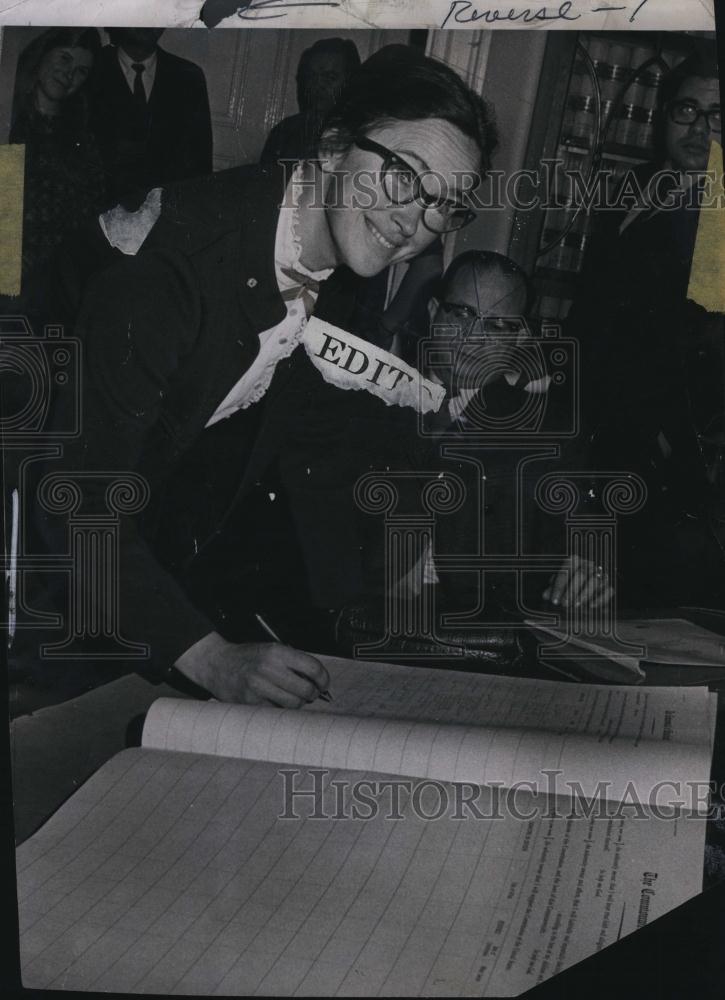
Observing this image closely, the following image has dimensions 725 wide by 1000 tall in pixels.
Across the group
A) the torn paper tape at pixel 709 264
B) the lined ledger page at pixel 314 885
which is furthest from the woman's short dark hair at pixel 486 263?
the lined ledger page at pixel 314 885

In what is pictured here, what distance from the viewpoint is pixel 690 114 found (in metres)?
0.78

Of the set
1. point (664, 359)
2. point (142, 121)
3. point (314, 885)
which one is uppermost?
point (142, 121)

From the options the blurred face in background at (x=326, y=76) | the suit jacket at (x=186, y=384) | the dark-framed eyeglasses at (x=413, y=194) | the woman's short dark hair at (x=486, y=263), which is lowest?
the suit jacket at (x=186, y=384)

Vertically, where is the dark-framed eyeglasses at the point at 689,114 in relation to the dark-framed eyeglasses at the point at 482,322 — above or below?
above

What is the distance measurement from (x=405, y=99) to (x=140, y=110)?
179mm

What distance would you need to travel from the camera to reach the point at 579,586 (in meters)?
0.81

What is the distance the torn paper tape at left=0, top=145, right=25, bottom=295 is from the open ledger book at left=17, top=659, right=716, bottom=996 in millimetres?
321

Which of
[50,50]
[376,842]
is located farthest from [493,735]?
[50,50]

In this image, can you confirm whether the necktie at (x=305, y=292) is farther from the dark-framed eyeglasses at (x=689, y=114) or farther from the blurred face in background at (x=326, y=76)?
the dark-framed eyeglasses at (x=689, y=114)

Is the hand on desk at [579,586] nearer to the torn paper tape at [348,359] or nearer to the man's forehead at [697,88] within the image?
the torn paper tape at [348,359]

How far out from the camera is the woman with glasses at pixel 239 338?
30.3 inches

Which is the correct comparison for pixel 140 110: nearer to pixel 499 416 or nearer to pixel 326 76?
pixel 326 76

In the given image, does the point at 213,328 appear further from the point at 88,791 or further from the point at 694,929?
the point at 694,929

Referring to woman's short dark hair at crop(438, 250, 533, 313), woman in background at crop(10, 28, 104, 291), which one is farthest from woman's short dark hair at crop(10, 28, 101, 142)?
woman's short dark hair at crop(438, 250, 533, 313)
